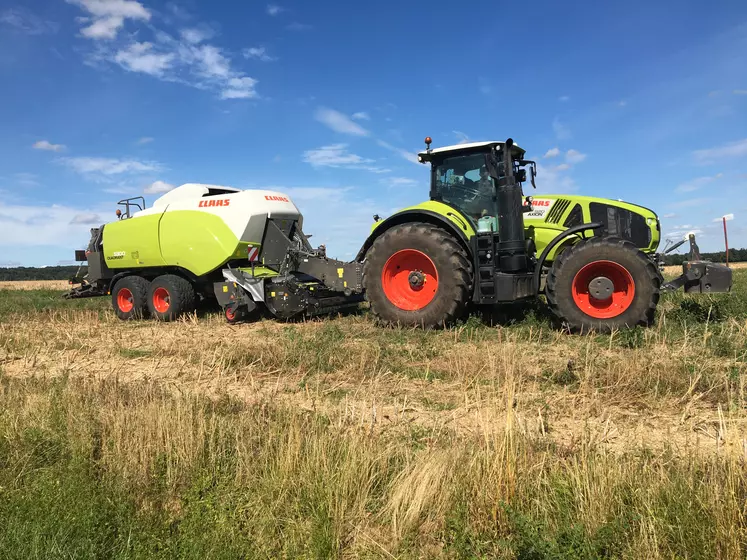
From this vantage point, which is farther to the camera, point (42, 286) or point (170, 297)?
point (42, 286)

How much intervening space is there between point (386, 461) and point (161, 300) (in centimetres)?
905

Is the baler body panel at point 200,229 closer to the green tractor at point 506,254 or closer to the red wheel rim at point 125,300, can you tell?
the red wheel rim at point 125,300

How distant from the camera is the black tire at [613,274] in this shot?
6.33 metres

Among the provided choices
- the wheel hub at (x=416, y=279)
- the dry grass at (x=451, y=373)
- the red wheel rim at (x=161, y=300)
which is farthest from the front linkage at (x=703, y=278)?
the red wheel rim at (x=161, y=300)

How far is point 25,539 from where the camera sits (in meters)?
2.43

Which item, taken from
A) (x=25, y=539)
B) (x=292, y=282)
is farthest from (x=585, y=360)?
(x=292, y=282)

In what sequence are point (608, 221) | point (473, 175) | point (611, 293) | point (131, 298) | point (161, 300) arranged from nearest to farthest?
point (611, 293) < point (473, 175) < point (608, 221) < point (161, 300) < point (131, 298)

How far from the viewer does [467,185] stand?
770 cm

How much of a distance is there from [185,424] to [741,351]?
539cm

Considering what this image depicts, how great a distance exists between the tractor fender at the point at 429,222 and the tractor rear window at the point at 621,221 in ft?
7.03

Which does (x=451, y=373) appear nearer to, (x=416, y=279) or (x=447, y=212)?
(x=416, y=279)

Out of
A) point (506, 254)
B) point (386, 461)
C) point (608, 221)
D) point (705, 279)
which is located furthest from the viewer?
point (608, 221)

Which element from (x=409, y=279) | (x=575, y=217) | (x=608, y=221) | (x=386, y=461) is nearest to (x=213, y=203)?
(x=409, y=279)

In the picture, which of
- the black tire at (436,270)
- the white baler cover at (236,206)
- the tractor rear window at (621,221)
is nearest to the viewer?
the black tire at (436,270)
